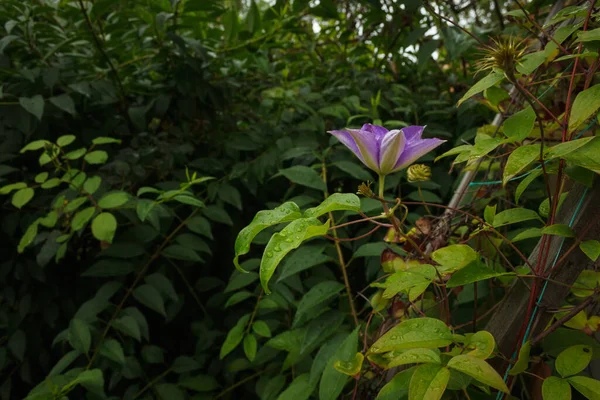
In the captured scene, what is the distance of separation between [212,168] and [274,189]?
0.17 metres

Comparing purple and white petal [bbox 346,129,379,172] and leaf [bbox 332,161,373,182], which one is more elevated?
purple and white petal [bbox 346,129,379,172]

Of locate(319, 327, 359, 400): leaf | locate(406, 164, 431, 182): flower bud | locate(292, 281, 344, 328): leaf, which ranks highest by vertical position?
locate(406, 164, 431, 182): flower bud

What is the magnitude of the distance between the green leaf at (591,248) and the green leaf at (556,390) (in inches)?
5.2

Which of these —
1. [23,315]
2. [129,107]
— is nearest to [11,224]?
[23,315]

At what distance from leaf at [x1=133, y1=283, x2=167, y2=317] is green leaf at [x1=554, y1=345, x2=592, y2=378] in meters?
0.76

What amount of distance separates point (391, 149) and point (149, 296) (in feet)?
2.32

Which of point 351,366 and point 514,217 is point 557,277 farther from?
point 351,366

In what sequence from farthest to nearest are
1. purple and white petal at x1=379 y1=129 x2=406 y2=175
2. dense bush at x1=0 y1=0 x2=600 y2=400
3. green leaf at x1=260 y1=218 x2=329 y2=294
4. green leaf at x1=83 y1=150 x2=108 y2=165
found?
green leaf at x1=83 y1=150 x2=108 y2=165, dense bush at x1=0 y1=0 x2=600 y2=400, purple and white petal at x1=379 y1=129 x2=406 y2=175, green leaf at x1=260 y1=218 x2=329 y2=294

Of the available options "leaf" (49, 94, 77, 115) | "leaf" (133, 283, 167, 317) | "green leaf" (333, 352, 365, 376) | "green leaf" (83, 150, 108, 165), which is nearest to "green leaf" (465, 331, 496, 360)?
"green leaf" (333, 352, 365, 376)

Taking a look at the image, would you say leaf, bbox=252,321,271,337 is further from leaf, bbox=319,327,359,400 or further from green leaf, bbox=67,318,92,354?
green leaf, bbox=67,318,92,354

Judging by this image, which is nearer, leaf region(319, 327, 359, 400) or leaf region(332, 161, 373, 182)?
leaf region(319, 327, 359, 400)

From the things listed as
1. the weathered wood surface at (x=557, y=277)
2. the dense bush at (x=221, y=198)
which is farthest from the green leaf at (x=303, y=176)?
the weathered wood surface at (x=557, y=277)

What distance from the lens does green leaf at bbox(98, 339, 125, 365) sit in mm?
948

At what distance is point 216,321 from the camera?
49.6 inches
